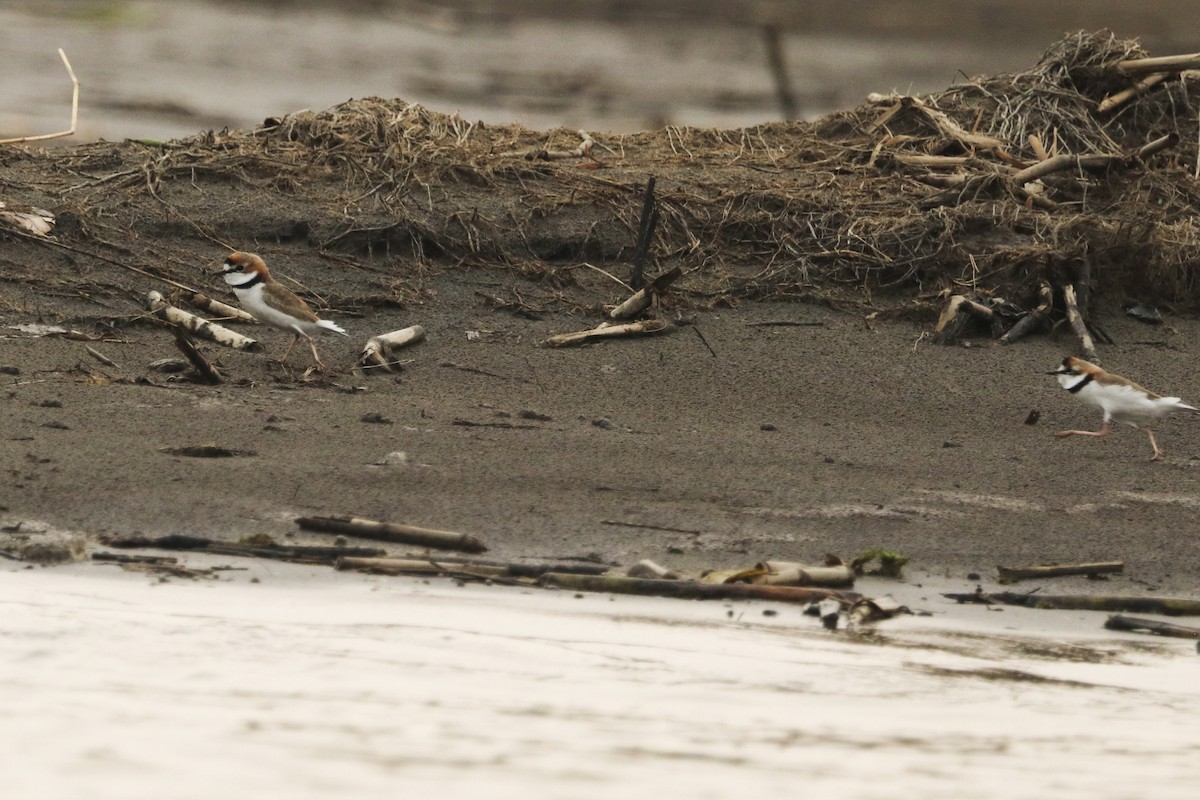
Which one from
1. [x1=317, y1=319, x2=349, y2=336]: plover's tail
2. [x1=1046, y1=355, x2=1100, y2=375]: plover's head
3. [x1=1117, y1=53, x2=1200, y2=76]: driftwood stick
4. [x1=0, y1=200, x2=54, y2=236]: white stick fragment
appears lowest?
[x1=317, y1=319, x2=349, y2=336]: plover's tail

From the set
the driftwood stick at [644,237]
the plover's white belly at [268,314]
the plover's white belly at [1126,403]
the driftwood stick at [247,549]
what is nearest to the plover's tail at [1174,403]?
the plover's white belly at [1126,403]

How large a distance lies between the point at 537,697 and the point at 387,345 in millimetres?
5365

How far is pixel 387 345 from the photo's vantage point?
8953mm

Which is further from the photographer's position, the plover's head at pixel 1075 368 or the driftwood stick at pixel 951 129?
the driftwood stick at pixel 951 129

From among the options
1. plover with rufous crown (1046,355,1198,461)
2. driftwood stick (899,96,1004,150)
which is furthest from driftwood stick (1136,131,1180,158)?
plover with rufous crown (1046,355,1198,461)

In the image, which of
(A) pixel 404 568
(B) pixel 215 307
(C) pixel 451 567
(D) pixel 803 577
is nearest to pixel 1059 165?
(B) pixel 215 307

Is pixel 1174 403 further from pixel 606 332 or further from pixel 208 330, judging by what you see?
pixel 208 330

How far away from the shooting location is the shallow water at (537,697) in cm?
306

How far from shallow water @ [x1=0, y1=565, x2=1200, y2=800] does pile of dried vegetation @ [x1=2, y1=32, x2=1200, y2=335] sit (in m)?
5.21

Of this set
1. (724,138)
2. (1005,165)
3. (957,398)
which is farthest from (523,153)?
(957,398)

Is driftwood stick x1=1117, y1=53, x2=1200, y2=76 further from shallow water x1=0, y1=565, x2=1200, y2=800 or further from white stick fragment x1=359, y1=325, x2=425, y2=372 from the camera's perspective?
shallow water x1=0, y1=565, x2=1200, y2=800

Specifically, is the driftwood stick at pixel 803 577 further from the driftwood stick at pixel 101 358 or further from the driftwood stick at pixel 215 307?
the driftwood stick at pixel 215 307

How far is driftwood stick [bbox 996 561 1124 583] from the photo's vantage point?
581 cm

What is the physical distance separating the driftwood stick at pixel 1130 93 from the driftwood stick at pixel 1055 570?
7.35 meters
